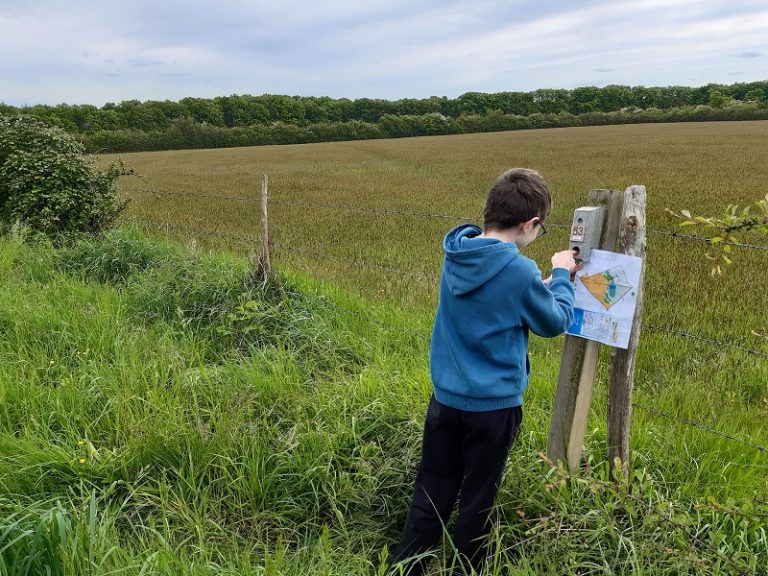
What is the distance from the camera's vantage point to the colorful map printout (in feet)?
7.05

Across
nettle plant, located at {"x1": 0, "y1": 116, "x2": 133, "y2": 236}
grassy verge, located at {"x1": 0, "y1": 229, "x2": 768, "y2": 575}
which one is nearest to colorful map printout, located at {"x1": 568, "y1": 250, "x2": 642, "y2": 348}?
grassy verge, located at {"x1": 0, "y1": 229, "x2": 768, "y2": 575}

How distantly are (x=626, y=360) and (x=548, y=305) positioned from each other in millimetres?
585

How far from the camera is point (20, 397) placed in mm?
3379

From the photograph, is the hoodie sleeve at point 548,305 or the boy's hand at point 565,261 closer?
the hoodie sleeve at point 548,305

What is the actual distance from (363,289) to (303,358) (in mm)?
1691

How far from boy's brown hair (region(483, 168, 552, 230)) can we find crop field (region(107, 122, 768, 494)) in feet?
2.45

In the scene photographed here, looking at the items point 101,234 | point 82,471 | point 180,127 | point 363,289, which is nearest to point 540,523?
point 82,471

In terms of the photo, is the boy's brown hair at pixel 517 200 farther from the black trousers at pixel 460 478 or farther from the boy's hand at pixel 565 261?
the black trousers at pixel 460 478

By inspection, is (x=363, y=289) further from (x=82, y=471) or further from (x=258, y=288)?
(x=82, y=471)

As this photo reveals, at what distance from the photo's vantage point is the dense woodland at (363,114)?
57.2 meters

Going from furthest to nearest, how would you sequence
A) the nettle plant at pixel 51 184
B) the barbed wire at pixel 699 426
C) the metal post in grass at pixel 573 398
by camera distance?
1. the nettle plant at pixel 51 184
2. the barbed wire at pixel 699 426
3. the metal post in grass at pixel 573 398

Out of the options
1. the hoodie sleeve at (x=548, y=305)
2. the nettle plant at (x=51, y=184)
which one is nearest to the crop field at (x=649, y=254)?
the hoodie sleeve at (x=548, y=305)

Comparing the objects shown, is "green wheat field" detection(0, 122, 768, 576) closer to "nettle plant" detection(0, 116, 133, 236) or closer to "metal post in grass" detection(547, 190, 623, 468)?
"metal post in grass" detection(547, 190, 623, 468)

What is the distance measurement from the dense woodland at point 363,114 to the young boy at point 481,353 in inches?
1885
